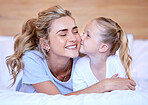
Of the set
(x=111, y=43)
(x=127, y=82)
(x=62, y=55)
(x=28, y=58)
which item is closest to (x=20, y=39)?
(x=28, y=58)

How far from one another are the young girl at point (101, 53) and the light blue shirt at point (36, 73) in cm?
10

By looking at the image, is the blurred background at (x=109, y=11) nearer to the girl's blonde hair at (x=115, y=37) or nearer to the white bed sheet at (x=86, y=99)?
the girl's blonde hair at (x=115, y=37)

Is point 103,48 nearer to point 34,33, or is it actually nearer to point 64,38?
point 64,38

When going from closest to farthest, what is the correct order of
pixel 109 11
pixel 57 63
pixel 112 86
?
pixel 112 86 → pixel 57 63 → pixel 109 11

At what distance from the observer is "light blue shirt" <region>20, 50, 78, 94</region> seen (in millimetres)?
1317

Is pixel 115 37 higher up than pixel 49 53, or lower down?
higher up

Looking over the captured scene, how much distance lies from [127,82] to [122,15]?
5.56ft

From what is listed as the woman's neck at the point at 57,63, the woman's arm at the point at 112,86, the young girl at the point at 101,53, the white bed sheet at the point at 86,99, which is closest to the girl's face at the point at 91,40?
the young girl at the point at 101,53

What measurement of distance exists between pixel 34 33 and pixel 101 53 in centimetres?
48

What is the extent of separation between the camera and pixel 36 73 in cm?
132

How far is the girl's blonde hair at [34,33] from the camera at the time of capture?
1.37 meters

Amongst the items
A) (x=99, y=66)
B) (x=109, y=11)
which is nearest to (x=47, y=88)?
(x=99, y=66)

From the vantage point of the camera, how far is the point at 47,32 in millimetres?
1388

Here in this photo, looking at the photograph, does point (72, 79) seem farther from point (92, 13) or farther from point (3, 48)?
point (92, 13)
